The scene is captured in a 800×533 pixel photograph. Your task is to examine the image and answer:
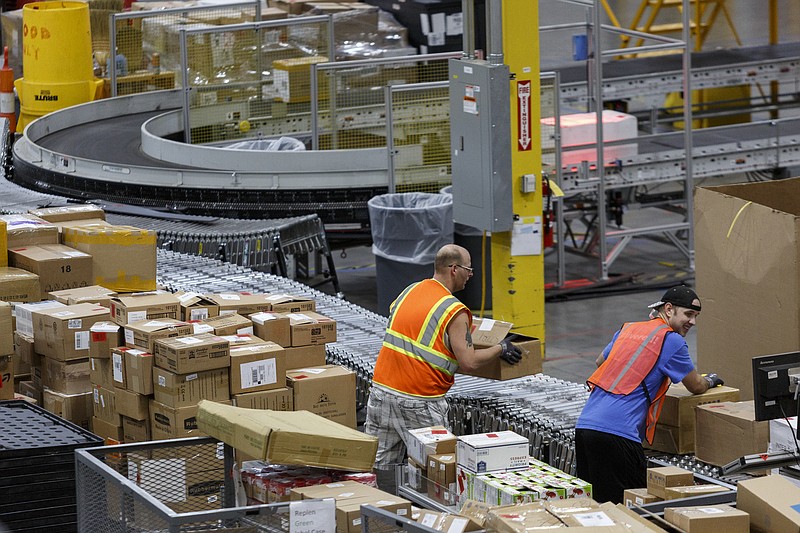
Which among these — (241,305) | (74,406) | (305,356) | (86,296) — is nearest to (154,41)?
(86,296)

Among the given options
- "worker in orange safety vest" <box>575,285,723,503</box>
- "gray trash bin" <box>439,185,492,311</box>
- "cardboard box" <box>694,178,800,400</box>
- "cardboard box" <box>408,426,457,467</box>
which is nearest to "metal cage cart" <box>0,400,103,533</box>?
"cardboard box" <box>408,426,457,467</box>

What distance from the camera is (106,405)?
634 centimetres

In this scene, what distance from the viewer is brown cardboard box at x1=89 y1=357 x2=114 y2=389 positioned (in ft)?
20.6

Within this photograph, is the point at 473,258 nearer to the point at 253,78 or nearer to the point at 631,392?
the point at 253,78

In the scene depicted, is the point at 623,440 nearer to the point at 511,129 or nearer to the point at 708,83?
the point at 511,129

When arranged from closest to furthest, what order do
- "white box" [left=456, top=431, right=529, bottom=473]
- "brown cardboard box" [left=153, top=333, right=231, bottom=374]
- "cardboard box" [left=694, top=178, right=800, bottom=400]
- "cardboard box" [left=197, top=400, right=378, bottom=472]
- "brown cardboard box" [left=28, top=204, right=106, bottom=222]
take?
"cardboard box" [left=197, top=400, right=378, bottom=472], "white box" [left=456, top=431, right=529, bottom=473], "brown cardboard box" [left=153, top=333, right=231, bottom=374], "cardboard box" [left=694, top=178, right=800, bottom=400], "brown cardboard box" [left=28, top=204, right=106, bottom=222]

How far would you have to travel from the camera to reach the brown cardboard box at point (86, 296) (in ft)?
23.0

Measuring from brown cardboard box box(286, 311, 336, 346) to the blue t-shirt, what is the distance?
1659mm

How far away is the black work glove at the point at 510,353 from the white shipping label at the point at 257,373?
114cm

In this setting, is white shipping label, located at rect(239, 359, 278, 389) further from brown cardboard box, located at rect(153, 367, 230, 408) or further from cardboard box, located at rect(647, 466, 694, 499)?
cardboard box, located at rect(647, 466, 694, 499)

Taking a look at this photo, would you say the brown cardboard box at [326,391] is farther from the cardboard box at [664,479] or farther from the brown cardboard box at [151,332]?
the cardboard box at [664,479]

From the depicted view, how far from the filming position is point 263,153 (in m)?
11.7

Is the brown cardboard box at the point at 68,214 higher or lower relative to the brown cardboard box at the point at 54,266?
higher

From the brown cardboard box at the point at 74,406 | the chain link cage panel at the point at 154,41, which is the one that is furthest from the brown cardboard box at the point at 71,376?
the chain link cage panel at the point at 154,41
